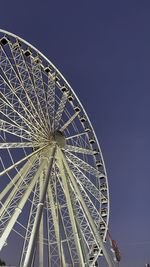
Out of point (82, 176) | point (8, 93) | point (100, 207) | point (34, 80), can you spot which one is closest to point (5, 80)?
point (8, 93)

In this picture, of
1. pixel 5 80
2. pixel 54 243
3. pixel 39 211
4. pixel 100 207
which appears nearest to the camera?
pixel 39 211

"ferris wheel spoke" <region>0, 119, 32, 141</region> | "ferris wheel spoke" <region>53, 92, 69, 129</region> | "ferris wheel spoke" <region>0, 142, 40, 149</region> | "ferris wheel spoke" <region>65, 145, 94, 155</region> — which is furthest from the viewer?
"ferris wheel spoke" <region>65, 145, 94, 155</region>

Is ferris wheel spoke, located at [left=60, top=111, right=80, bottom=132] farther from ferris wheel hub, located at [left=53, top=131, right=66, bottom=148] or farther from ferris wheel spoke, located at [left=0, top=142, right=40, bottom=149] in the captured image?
ferris wheel spoke, located at [left=0, top=142, right=40, bottom=149]

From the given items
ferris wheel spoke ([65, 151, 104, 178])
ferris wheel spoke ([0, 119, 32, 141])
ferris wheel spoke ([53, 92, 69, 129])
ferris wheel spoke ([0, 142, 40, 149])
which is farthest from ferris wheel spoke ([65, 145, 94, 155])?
ferris wheel spoke ([0, 119, 32, 141])

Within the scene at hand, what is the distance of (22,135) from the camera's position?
21312 mm

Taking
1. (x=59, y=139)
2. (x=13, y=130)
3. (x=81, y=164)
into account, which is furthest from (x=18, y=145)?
(x=81, y=164)

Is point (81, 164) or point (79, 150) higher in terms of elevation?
point (79, 150)

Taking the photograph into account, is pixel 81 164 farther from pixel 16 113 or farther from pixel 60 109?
pixel 16 113

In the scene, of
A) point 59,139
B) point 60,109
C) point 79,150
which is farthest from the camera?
point 79,150

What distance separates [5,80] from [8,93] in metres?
0.92

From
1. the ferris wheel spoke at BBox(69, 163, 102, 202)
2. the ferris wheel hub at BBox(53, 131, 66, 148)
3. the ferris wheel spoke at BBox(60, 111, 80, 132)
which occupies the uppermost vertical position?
the ferris wheel spoke at BBox(60, 111, 80, 132)

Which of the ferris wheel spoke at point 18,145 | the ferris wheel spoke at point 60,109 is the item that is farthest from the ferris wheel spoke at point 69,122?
the ferris wheel spoke at point 18,145

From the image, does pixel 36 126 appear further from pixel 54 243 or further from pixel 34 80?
pixel 54 243

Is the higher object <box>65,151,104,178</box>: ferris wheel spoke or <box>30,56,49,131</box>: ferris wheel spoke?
<box>30,56,49,131</box>: ferris wheel spoke
